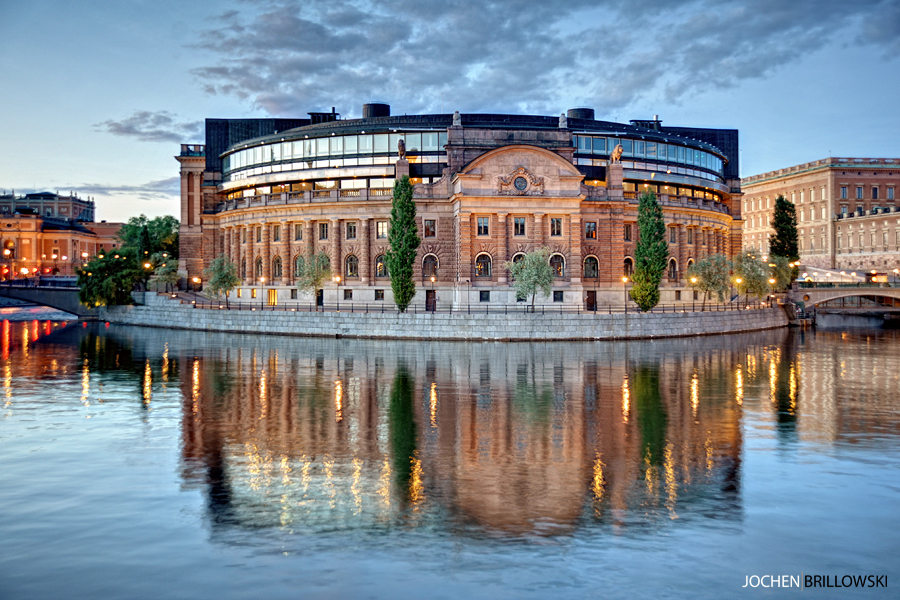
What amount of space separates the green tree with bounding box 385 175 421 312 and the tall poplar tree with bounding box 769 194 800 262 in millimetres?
56586

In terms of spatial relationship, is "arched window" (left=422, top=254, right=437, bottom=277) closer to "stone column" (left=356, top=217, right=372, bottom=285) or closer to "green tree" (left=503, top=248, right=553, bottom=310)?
"stone column" (left=356, top=217, right=372, bottom=285)

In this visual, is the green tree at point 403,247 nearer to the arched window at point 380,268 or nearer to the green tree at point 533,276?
the green tree at point 533,276

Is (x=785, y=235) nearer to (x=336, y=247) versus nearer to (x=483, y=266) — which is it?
(x=483, y=266)

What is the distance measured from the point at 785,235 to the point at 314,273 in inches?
2575

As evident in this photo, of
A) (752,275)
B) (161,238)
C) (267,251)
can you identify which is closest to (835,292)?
(752,275)

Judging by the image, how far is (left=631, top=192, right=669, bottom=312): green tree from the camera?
72.5 meters

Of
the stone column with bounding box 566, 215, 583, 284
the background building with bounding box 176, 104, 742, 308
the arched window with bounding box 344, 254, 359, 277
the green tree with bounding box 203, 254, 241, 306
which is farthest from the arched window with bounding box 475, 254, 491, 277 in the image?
the green tree with bounding box 203, 254, 241, 306

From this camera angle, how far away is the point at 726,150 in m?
122

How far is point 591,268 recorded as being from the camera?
289 ft

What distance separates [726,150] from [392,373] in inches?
3808

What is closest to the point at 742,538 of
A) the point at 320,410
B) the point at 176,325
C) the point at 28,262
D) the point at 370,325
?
the point at 320,410

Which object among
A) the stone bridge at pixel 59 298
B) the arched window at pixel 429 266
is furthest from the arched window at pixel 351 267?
the stone bridge at pixel 59 298

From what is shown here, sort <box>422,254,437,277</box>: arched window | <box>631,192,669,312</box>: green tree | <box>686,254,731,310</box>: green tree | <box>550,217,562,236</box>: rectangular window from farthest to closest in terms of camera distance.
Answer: <box>422,254,437,277</box>: arched window → <box>686,254,731,310</box>: green tree → <box>550,217,562,236</box>: rectangular window → <box>631,192,669,312</box>: green tree

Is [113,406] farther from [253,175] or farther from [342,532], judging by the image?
[253,175]
